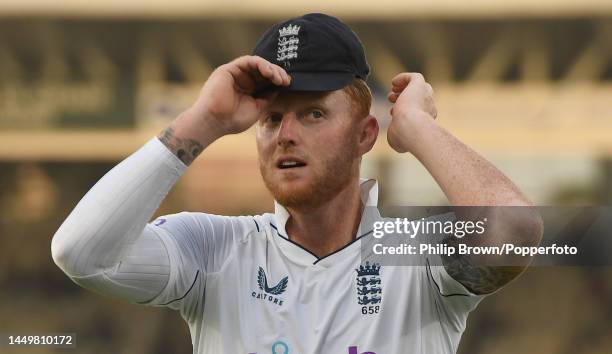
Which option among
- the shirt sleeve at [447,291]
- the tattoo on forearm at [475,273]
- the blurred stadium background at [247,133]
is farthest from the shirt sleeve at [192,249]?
the blurred stadium background at [247,133]

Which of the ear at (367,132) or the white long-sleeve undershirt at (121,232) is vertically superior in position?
the ear at (367,132)

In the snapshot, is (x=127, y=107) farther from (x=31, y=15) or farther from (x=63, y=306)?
(x=63, y=306)

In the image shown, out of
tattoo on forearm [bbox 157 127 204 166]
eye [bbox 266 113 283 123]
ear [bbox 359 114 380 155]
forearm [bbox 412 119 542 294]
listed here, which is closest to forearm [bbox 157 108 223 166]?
tattoo on forearm [bbox 157 127 204 166]

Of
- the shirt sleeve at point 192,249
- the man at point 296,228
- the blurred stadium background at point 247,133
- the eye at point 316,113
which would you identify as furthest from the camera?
the blurred stadium background at point 247,133

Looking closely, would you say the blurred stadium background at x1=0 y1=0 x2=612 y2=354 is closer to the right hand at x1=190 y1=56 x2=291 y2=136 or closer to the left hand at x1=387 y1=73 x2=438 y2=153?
the left hand at x1=387 y1=73 x2=438 y2=153

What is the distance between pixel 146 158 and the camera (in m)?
3.06

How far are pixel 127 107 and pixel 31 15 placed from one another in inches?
84.8

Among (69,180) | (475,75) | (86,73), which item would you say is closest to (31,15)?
(86,73)

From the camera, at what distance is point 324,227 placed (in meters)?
→ 3.46

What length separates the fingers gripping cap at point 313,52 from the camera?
10.9ft

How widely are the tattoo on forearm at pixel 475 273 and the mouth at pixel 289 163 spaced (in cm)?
57

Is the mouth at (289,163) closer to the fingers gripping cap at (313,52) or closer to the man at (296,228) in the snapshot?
the man at (296,228)

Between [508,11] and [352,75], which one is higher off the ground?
[508,11]

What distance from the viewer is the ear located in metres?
3.51
